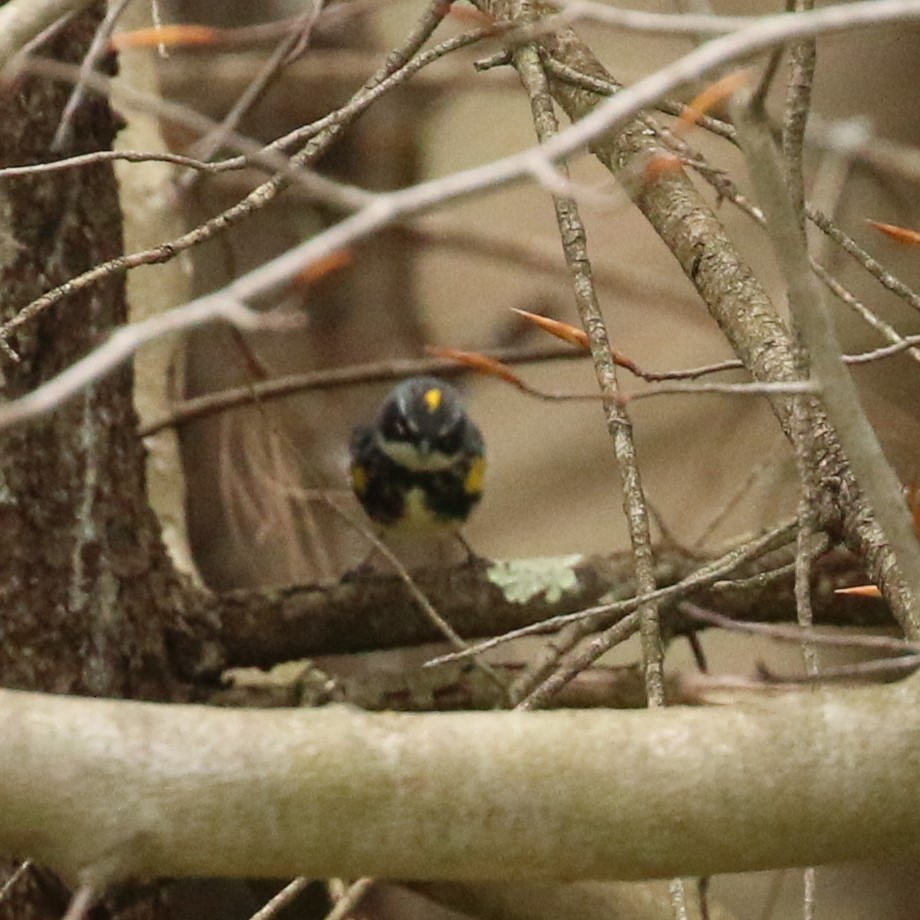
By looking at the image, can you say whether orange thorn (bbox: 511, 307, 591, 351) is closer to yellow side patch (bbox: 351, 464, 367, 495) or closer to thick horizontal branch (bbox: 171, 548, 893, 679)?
thick horizontal branch (bbox: 171, 548, 893, 679)

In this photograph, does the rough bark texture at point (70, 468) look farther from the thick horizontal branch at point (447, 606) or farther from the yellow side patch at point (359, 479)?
the yellow side patch at point (359, 479)

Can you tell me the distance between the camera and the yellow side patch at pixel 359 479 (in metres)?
2.40

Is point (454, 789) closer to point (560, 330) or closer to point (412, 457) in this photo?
point (560, 330)

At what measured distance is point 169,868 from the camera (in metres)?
0.71

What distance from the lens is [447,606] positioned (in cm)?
180

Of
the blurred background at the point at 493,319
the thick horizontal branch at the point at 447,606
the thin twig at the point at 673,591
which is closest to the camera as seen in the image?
the thin twig at the point at 673,591

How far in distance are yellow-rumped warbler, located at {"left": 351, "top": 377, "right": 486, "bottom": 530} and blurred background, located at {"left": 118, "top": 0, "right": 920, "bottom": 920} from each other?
0.39 feet

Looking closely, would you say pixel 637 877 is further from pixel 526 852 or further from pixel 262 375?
pixel 262 375

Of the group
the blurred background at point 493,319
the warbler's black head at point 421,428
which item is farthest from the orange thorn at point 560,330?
the warbler's black head at point 421,428

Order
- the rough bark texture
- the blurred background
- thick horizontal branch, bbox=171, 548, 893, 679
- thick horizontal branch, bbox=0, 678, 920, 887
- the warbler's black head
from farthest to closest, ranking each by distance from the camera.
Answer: the blurred background
the warbler's black head
thick horizontal branch, bbox=171, 548, 893, 679
the rough bark texture
thick horizontal branch, bbox=0, 678, 920, 887

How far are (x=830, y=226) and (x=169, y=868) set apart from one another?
730 mm

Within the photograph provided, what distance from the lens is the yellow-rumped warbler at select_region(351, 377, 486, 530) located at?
2.35 m

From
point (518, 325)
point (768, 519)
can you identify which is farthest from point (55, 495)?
point (518, 325)

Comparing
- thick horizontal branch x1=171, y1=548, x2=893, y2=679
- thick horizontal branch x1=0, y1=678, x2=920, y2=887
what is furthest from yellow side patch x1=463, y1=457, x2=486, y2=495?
thick horizontal branch x1=0, y1=678, x2=920, y2=887
